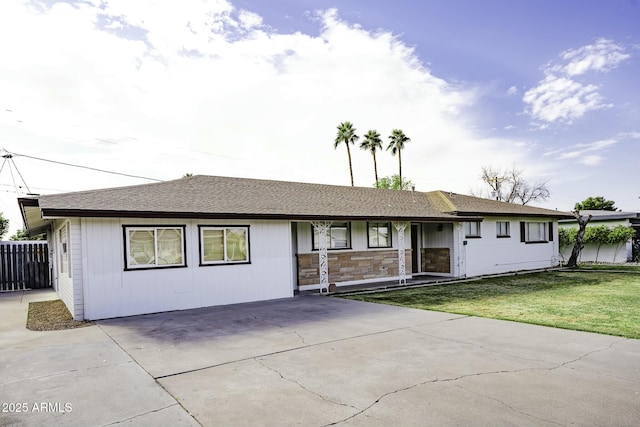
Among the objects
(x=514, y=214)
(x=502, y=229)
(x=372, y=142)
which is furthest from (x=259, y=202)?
(x=372, y=142)

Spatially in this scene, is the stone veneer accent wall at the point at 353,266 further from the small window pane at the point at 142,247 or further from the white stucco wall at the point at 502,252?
the small window pane at the point at 142,247

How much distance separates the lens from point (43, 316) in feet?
32.5

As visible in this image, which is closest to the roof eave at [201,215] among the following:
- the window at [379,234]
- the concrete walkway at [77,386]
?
the window at [379,234]

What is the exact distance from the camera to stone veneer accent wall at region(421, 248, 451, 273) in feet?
56.6

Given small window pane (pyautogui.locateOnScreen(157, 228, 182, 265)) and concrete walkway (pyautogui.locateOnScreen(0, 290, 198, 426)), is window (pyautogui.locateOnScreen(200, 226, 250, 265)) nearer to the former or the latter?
small window pane (pyautogui.locateOnScreen(157, 228, 182, 265))

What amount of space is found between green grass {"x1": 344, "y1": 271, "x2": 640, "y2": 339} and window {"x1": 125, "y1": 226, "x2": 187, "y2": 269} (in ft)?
17.5

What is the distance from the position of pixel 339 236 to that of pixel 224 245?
16.2 ft

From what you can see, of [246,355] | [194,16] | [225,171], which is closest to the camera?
[246,355]

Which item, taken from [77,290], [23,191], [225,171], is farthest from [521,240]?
[23,191]

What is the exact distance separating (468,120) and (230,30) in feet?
37.1

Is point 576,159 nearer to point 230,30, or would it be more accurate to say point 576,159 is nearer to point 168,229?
point 230,30

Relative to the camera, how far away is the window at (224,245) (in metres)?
10.7

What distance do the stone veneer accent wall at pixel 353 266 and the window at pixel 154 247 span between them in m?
4.59

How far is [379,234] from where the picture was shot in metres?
15.7
